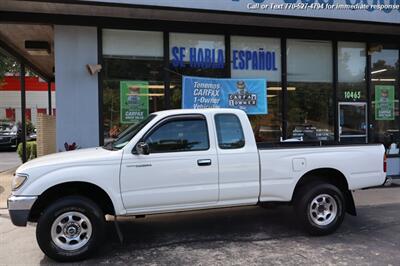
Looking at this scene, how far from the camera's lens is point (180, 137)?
6.53m

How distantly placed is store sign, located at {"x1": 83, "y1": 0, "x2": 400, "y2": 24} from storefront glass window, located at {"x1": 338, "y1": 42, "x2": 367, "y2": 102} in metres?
1.56

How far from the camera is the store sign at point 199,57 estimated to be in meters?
11.2

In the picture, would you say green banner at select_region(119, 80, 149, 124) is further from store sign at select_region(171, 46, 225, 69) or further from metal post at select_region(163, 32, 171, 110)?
store sign at select_region(171, 46, 225, 69)

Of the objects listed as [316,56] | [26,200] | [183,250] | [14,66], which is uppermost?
[14,66]

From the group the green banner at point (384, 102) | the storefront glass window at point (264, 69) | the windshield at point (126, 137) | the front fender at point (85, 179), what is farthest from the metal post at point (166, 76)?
the green banner at point (384, 102)

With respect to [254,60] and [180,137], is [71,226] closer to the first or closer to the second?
[180,137]

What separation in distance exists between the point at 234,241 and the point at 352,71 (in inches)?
301

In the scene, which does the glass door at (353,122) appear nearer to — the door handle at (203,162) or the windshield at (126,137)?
the door handle at (203,162)

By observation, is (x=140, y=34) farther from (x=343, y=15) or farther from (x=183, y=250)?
(x=183, y=250)

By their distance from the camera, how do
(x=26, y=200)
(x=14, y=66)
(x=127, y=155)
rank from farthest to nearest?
1. (x=14, y=66)
2. (x=127, y=155)
3. (x=26, y=200)

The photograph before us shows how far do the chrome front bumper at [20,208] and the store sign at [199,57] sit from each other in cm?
609

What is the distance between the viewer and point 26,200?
18.9 feet

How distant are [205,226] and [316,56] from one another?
656 centimetres

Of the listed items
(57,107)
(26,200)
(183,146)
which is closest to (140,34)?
(57,107)
